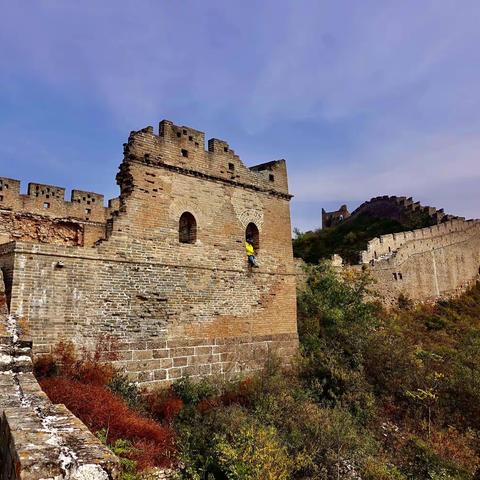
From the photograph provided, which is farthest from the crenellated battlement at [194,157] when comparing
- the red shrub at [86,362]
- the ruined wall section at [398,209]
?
the ruined wall section at [398,209]

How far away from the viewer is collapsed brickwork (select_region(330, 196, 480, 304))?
2507cm

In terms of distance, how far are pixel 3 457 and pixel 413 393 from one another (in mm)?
11330

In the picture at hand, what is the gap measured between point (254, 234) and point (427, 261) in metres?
→ 19.0

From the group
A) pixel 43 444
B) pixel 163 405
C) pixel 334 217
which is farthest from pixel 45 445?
pixel 334 217

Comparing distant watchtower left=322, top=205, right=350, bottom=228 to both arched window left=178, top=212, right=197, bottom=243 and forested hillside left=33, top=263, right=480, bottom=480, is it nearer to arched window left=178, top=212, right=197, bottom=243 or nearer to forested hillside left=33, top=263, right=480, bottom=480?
forested hillside left=33, top=263, right=480, bottom=480

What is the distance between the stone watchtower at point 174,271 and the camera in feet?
29.9

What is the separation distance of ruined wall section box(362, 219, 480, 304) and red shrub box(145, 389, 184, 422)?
1638 cm

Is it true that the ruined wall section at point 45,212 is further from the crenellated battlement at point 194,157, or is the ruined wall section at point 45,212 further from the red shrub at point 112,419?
the red shrub at point 112,419

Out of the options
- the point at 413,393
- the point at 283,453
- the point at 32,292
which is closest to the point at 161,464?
the point at 283,453

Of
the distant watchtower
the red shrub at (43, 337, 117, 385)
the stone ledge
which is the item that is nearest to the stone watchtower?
the red shrub at (43, 337, 117, 385)

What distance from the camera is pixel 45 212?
2123 cm

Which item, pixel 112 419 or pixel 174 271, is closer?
pixel 112 419

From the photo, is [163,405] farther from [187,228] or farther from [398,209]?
[398,209]

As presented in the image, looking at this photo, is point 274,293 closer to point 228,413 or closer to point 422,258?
point 228,413
